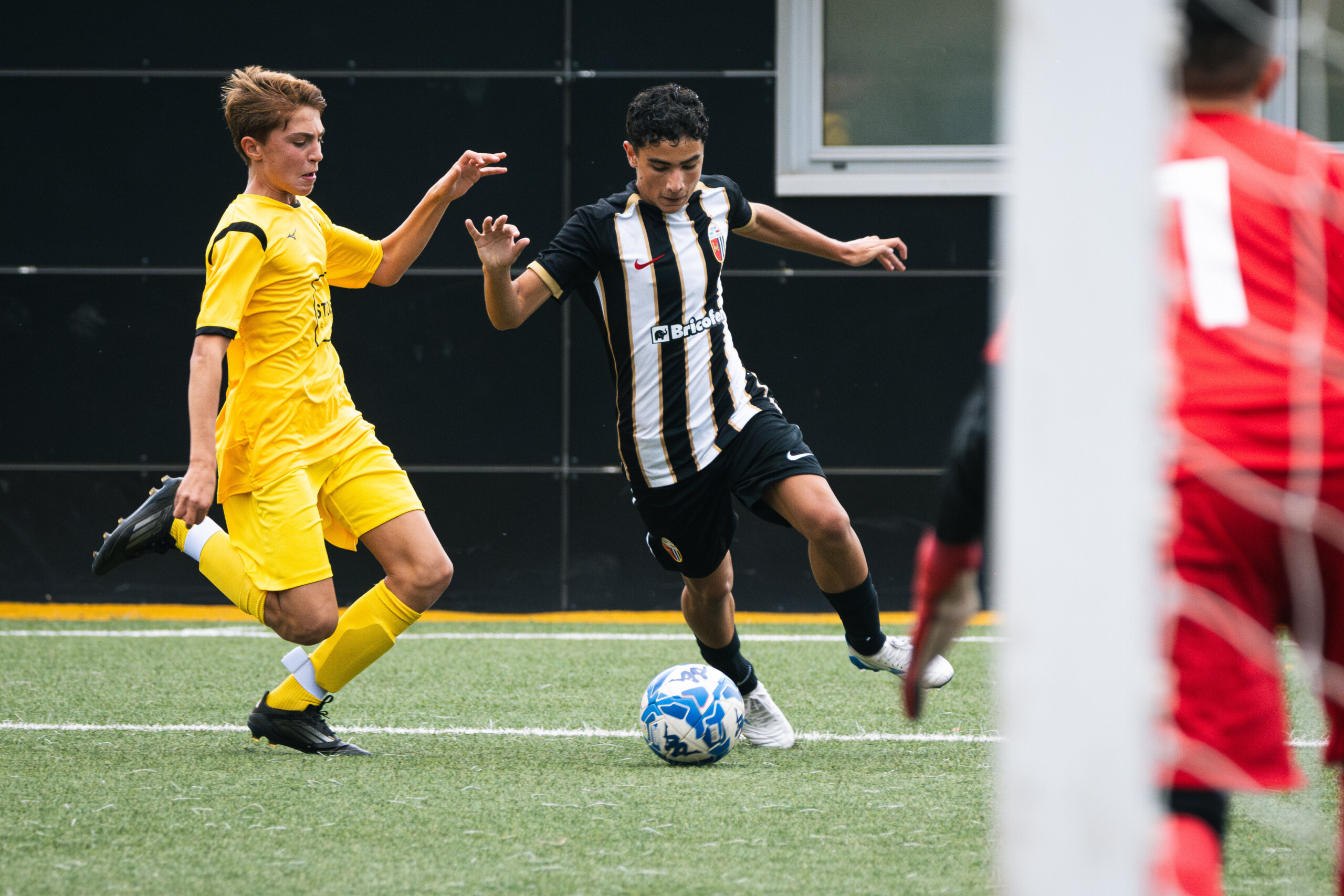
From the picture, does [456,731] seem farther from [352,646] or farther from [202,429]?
[202,429]

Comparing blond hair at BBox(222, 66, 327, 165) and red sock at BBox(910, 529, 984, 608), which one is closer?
red sock at BBox(910, 529, 984, 608)

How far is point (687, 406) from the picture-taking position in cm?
423

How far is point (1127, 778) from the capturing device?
4.30ft

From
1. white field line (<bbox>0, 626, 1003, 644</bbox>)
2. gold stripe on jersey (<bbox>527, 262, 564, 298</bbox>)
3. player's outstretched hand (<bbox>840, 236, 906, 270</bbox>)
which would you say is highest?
player's outstretched hand (<bbox>840, 236, 906, 270</bbox>)

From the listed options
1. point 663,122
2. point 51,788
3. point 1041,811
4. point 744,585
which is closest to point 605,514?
point 744,585

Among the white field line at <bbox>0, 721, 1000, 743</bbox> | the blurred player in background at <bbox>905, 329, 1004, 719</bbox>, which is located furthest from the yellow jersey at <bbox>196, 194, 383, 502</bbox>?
the blurred player in background at <bbox>905, 329, 1004, 719</bbox>

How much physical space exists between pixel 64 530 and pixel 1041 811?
7.36m

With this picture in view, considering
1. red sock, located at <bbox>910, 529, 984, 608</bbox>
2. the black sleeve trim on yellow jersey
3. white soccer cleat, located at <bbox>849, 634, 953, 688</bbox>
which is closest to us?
red sock, located at <bbox>910, 529, 984, 608</bbox>

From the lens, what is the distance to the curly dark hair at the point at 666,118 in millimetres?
4086

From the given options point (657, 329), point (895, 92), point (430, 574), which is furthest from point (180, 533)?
point (895, 92)

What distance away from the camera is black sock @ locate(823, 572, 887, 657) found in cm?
415

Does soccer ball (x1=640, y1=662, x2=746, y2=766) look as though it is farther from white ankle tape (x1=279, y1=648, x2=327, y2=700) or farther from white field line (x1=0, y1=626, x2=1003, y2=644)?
white field line (x1=0, y1=626, x2=1003, y2=644)

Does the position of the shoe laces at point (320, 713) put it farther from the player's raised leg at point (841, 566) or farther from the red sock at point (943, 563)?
the red sock at point (943, 563)

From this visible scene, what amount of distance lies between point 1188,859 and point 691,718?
229cm
